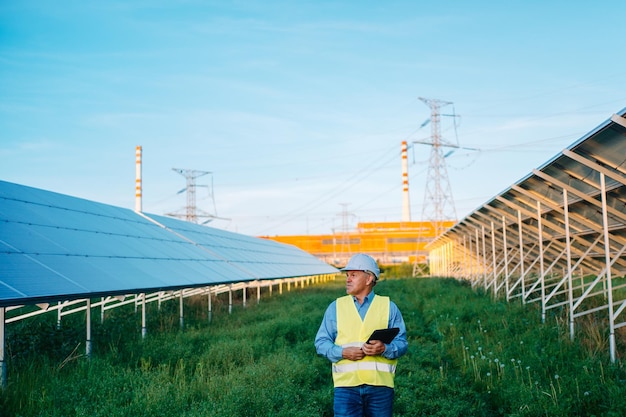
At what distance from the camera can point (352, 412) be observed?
4.35m

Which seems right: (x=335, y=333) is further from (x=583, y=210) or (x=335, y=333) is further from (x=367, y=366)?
(x=583, y=210)

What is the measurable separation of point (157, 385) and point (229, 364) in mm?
1495

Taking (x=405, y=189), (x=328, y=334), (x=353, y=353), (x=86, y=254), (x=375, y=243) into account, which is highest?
(x=405, y=189)

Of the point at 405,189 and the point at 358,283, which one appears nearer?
the point at 358,283

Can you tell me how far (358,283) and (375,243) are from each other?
65.8 m

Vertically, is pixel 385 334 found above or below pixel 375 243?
below

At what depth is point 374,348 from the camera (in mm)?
4195

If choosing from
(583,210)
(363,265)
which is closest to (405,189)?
(583,210)

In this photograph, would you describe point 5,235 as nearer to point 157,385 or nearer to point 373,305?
point 157,385

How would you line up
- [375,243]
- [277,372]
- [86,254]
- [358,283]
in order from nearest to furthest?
[358,283] → [277,372] → [86,254] → [375,243]

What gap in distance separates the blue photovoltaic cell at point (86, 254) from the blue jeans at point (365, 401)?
4165 mm

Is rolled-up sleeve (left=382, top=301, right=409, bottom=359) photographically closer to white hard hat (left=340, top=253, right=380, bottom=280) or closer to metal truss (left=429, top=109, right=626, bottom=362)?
white hard hat (left=340, top=253, right=380, bottom=280)

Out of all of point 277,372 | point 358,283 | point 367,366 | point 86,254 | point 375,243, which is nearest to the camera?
point 367,366

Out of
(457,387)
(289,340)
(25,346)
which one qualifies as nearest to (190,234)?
(289,340)
